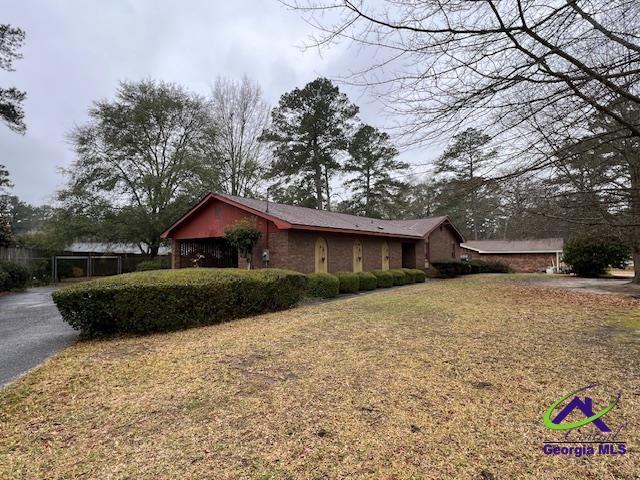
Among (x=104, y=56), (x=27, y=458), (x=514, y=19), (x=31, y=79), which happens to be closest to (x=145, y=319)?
(x=27, y=458)

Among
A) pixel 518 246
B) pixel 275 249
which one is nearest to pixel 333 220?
pixel 275 249

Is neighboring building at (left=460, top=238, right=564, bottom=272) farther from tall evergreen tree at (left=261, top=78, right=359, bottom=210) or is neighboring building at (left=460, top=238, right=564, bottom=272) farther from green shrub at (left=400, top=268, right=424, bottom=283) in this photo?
tall evergreen tree at (left=261, top=78, right=359, bottom=210)

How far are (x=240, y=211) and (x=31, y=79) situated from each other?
11.1 m

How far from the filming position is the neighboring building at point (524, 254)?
29.0 metres

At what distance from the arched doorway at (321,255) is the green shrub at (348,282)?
1022mm

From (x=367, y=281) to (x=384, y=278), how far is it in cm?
170

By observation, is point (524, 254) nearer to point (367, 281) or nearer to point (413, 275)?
point (413, 275)

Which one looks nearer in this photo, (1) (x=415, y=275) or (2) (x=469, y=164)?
(2) (x=469, y=164)

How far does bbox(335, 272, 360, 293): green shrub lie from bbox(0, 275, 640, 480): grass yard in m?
6.62

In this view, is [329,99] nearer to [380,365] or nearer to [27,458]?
[380,365]

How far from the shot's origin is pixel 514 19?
2992 mm

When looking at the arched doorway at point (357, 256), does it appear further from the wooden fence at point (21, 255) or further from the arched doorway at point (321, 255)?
the wooden fence at point (21, 255)

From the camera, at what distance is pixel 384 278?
15.7 meters

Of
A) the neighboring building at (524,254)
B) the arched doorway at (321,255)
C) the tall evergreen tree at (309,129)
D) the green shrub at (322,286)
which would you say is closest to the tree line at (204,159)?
the tall evergreen tree at (309,129)
